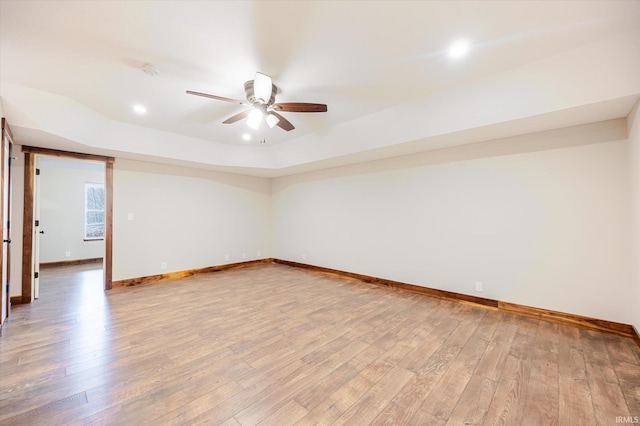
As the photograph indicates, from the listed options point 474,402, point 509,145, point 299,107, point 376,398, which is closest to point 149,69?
point 299,107

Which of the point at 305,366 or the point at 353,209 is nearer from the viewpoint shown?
the point at 305,366

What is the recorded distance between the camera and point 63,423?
1.61 metres

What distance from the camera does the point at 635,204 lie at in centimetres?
261

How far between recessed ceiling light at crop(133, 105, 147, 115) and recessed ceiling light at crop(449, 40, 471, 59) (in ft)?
12.4

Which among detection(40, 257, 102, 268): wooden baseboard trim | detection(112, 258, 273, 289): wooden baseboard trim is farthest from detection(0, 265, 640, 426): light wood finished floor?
detection(40, 257, 102, 268): wooden baseboard trim

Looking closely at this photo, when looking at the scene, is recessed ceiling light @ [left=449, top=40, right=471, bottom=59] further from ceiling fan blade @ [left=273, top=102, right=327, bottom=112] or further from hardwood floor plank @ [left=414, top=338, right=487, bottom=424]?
hardwood floor plank @ [left=414, top=338, right=487, bottom=424]

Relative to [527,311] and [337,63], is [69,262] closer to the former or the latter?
[337,63]

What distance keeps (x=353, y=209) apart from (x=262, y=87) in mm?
3272

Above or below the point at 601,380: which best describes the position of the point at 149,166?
above

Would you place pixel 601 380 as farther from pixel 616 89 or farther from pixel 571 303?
pixel 616 89

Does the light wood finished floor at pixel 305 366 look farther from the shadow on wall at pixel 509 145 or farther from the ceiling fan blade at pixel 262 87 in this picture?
the ceiling fan blade at pixel 262 87

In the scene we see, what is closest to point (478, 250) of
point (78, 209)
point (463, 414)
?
point (463, 414)

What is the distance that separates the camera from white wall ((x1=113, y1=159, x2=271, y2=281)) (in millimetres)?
4816

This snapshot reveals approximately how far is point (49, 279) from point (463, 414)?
7392 millimetres
